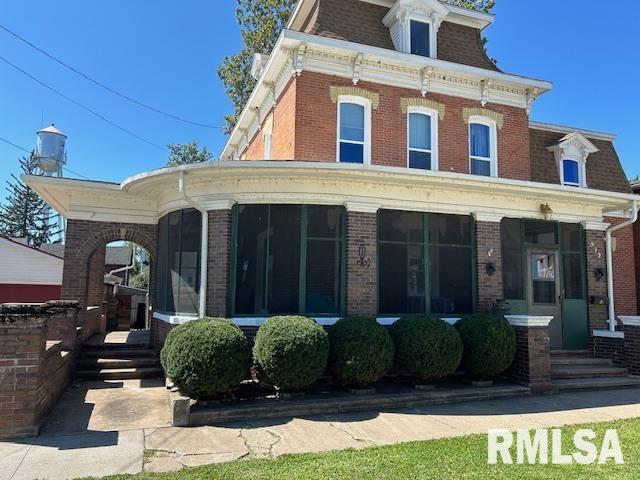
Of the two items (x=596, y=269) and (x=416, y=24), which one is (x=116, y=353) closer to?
(x=596, y=269)

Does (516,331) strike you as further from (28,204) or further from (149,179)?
(28,204)

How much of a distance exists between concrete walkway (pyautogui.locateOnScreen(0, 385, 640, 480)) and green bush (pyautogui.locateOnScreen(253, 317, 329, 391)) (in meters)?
0.63

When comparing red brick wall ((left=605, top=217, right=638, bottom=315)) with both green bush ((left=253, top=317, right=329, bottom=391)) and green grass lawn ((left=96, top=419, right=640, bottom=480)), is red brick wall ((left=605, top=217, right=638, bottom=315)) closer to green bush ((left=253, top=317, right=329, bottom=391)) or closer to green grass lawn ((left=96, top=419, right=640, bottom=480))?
green grass lawn ((left=96, top=419, right=640, bottom=480))

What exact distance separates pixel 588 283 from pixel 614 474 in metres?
7.14

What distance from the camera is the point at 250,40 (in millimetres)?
22938

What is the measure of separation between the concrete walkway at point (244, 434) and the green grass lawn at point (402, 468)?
309 mm

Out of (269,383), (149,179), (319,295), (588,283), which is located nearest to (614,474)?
(269,383)

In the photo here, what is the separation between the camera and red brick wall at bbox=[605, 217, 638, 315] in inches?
577

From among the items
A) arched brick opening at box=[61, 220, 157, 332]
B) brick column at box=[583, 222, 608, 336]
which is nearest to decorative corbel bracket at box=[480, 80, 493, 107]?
brick column at box=[583, 222, 608, 336]

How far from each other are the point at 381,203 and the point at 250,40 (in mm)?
16853

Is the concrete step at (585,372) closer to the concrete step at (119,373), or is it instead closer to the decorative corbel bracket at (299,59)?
the concrete step at (119,373)

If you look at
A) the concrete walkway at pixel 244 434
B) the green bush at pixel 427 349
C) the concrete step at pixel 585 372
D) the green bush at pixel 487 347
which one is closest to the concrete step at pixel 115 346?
the concrete walkway at pixel 244 434

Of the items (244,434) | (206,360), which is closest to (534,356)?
(244,434)

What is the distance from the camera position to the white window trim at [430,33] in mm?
12539
